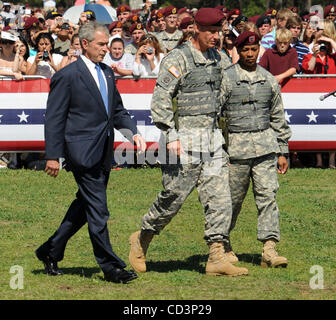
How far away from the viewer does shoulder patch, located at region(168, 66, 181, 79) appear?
803 cm

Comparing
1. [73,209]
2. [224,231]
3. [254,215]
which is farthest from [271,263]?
[254,215]

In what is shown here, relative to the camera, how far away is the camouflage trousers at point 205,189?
26.9 ft

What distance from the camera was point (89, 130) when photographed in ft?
25.7

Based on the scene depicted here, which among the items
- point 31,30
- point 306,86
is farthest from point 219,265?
point 31,30

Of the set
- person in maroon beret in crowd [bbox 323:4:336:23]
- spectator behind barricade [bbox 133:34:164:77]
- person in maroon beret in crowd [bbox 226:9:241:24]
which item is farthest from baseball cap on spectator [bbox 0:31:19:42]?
person in maroon beret in crowd [bbox 323:4:336:23]

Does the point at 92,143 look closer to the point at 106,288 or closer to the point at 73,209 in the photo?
the point at 73,209

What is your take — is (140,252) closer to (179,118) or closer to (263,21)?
(179,118)

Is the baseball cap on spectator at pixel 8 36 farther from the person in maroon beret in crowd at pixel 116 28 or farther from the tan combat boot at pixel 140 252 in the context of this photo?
the tan combat boot at pixel 140 252

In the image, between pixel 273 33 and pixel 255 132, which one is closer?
pixel 255 132

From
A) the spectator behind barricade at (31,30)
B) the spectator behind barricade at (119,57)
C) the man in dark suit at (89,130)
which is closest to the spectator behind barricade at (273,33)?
the spectator behind barricade at (119,57)

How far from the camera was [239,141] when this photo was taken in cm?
870

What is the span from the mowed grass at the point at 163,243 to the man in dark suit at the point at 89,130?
1.70 feet

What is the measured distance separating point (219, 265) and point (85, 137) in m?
1.67
